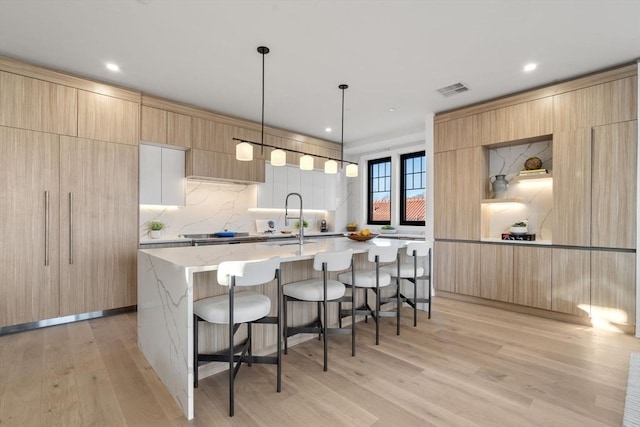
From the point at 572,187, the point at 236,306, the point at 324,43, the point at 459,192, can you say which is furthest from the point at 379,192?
the point at 236,306

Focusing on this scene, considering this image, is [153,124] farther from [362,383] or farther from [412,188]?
[412,188]

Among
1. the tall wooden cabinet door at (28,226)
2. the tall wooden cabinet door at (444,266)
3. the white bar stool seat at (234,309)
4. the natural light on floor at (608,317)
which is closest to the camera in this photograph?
the white bar stool seat at (234,309)

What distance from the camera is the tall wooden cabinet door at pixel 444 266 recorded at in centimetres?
433

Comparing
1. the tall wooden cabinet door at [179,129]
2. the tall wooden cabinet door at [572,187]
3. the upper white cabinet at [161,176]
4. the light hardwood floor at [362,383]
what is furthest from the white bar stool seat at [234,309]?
the tall wooden cabinet door at [572,187]

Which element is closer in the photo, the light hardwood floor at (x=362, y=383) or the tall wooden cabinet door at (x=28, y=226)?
the light hardwood floor at (x=362, y=383)

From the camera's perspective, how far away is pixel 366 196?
22.1 ft

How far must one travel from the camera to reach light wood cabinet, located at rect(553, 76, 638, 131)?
10.1ft

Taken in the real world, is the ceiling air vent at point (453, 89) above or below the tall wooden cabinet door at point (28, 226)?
above

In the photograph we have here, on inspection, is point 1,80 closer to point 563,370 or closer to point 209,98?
point 209,98

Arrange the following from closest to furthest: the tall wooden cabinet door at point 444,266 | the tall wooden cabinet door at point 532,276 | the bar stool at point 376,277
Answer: the bar stool at point 376,277
the tall wooden cabinet door at point 532,276
the tall wooden cabinet door at point 444,266

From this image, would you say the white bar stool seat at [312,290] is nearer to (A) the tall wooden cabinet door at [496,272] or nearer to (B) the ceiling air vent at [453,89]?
(A) the tall wooden cabinet door at [496,272]

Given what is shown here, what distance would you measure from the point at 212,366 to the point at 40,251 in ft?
7.69

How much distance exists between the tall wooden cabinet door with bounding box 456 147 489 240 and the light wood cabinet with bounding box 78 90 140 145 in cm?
421

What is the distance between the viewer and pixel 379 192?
6566mm
